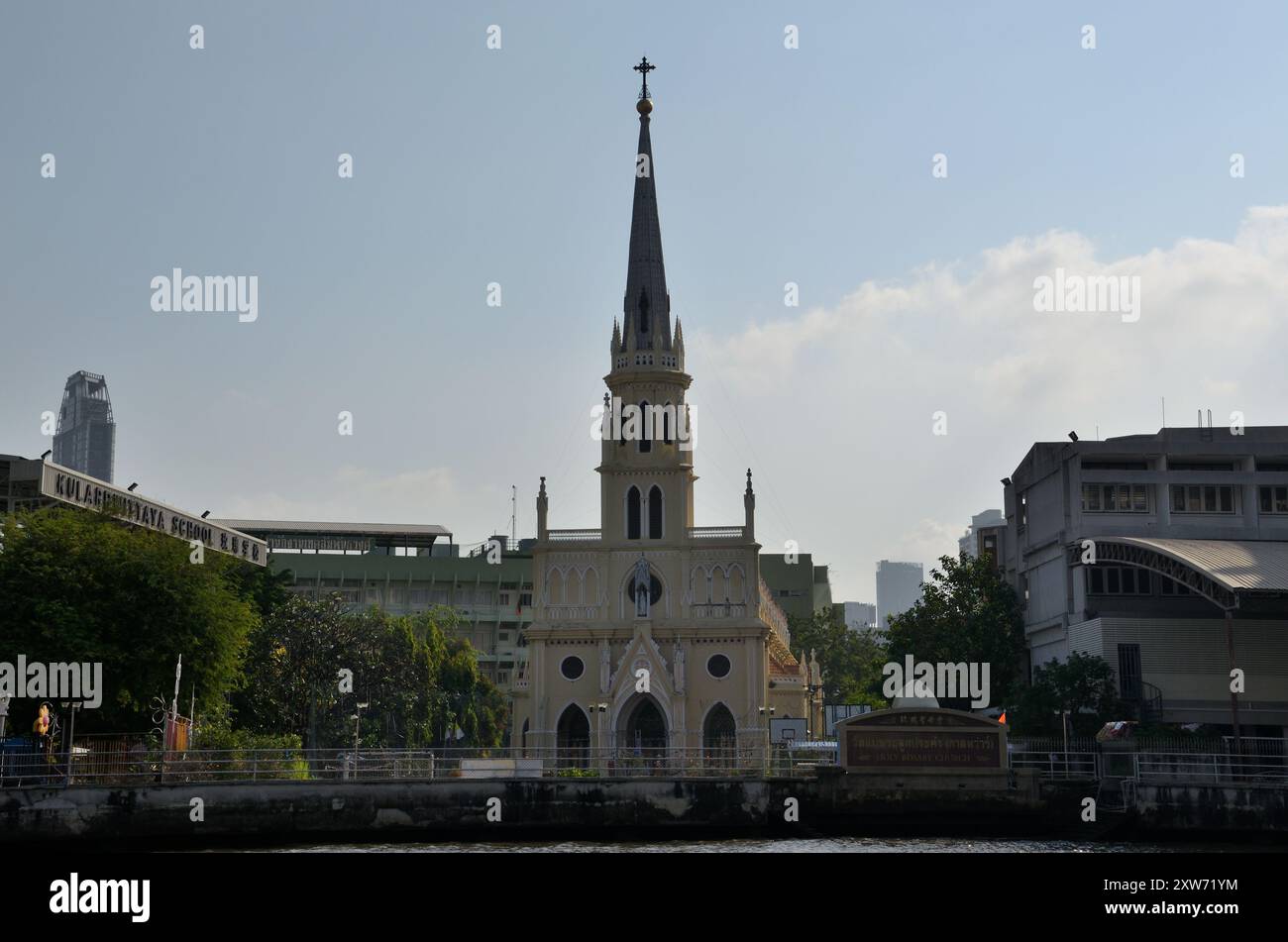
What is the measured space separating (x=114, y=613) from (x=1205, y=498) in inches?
1936

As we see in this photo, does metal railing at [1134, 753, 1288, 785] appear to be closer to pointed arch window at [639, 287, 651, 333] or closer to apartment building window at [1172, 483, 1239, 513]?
apartment building window at [1172, 483, 1239, 513]

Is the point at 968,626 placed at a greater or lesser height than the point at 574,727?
greater

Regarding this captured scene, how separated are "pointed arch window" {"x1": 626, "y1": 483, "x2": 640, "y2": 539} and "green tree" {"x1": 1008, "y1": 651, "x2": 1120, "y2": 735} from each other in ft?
87.1

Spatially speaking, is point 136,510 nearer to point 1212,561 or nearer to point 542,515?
point 542,515

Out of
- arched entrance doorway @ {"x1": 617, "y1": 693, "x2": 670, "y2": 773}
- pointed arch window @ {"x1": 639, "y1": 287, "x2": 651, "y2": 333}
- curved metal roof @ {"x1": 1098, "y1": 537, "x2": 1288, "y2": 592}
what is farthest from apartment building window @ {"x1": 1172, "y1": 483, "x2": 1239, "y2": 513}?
pointed arch window @ {"x1": 639, "y1": 287, "x2": 651, "y2": 333}

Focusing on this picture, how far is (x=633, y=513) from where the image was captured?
287 ft

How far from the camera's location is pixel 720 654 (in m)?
83.7

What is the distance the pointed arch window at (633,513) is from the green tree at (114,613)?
35.4 m

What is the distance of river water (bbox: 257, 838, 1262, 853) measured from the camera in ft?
144

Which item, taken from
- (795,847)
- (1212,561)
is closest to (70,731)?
(795,847)

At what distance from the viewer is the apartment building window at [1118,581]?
2778 inches

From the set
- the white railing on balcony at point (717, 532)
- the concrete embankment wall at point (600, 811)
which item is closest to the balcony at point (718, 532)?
the white railing on balcony at point (717, 532)

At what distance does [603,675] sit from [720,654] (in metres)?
6.42
